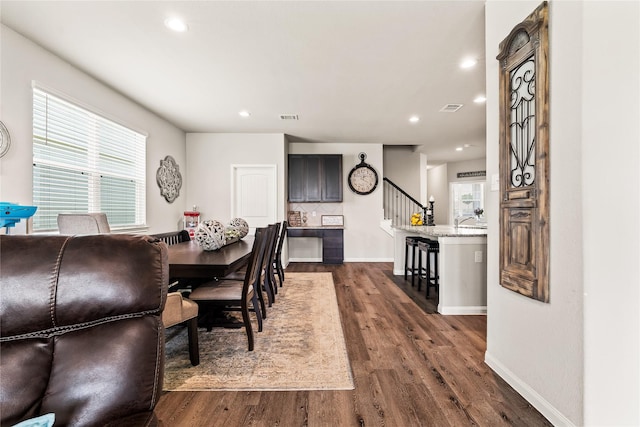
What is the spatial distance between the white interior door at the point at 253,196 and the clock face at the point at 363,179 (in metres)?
1.83

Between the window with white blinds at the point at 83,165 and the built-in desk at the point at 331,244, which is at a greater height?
the window with white blinds at the point at 83,165

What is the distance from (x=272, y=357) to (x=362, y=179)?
4709 millimetres

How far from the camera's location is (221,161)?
5.57 meters

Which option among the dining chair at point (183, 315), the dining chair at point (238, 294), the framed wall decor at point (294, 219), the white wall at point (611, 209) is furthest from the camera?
the framed wall decor at point (294, 219)

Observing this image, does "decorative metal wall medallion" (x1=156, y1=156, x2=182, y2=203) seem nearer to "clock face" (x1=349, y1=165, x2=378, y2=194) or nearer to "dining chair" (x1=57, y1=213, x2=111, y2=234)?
"dining chair" (x1=57, y1=213, x2=111, y2=234)

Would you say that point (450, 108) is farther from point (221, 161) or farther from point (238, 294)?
point (221, 161)

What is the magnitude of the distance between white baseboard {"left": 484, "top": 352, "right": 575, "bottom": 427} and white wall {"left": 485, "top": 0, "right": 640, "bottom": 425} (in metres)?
0.01

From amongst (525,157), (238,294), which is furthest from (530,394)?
(238,294)

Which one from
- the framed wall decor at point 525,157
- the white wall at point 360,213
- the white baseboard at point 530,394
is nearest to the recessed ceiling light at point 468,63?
the framed wall decor at point 525,157

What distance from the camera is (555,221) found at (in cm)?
148

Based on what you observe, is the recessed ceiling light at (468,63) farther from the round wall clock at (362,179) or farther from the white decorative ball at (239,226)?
the round wall clock at (362,179)

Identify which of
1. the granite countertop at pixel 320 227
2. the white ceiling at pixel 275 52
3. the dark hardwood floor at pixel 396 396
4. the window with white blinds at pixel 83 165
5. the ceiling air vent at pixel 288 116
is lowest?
the dark hardwood floor at pixel 396 396

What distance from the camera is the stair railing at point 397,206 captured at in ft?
22.2

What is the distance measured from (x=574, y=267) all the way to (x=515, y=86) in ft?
3.69
